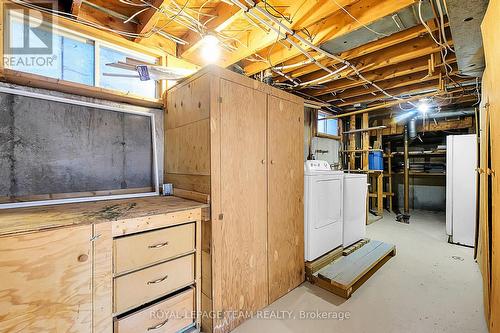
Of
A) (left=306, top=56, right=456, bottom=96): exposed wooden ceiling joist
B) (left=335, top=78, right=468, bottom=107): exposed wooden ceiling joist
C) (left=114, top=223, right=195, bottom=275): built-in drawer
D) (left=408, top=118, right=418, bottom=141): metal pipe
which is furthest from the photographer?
(left=408, top=118, right=418, bottom=141): metal pipe

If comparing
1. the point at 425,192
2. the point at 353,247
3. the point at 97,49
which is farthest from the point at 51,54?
the point at 425,192

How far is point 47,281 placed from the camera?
3.32 feet

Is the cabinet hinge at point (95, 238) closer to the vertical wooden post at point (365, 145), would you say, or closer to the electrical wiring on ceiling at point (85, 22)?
the electrical wiring on ceiling at point (85, 22)

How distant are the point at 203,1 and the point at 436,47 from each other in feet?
7.33

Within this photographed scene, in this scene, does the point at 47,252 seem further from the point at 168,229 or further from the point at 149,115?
the point at 149,115

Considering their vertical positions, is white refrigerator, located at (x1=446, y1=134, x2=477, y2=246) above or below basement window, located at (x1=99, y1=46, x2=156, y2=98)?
below

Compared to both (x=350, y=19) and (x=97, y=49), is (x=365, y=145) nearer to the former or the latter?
(x=350, y=19)

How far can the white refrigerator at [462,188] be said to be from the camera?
3211 mm

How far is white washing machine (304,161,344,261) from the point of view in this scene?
7.61 feet

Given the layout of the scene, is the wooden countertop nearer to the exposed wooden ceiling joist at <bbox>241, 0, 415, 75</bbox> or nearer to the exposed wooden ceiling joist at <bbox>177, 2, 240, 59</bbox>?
the exposed wooden ceiling joist at <bbox>177, 2, 240, 59</bbox>

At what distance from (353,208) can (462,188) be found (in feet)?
5.94

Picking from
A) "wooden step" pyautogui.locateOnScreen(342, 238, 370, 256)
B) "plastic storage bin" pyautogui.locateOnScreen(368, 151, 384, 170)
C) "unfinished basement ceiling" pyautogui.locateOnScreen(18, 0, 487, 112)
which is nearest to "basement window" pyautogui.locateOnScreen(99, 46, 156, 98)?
"unfinished basement ceiling" pyautogui.locateOnScreen(18, 0, 487, 112)

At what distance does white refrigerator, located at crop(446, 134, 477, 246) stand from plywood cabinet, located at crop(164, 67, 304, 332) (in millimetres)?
2866

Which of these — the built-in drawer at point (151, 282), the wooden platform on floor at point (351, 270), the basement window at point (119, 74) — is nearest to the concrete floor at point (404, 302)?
the wooden platform on floor at point (351, 270)
